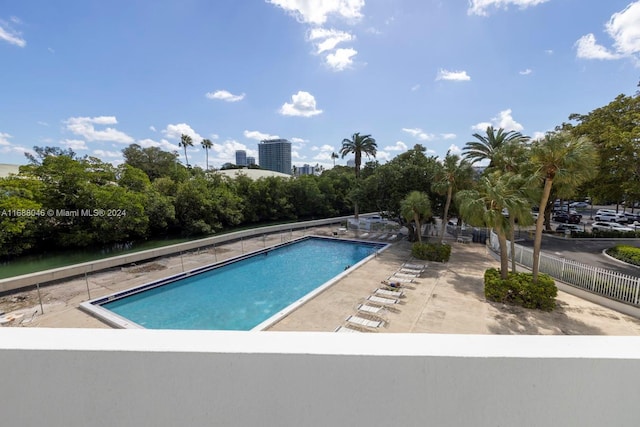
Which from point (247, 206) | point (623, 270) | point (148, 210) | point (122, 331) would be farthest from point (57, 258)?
point (623, 270)

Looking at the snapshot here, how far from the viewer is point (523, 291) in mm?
9344

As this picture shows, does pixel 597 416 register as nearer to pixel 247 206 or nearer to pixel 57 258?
pixel 57 258

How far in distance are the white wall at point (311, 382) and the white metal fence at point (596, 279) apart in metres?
11.3

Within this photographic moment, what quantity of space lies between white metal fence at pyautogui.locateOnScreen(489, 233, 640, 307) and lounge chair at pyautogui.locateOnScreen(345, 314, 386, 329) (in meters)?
7.71

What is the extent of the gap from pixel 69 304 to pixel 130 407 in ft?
40.5

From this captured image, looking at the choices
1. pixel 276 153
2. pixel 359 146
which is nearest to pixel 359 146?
pixel 359 146

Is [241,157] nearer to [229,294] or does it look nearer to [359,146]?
[359,146]

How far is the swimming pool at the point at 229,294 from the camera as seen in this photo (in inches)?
392

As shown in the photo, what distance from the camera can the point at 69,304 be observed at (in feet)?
32.9

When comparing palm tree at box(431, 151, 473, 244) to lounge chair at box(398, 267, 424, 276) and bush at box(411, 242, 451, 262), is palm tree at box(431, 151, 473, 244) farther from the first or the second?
lounge chair at box(398, 267, 424, 276)

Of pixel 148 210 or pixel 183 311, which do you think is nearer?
pixel 183 311

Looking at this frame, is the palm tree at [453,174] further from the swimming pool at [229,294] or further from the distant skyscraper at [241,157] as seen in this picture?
the distant skyscraper at [241,157]

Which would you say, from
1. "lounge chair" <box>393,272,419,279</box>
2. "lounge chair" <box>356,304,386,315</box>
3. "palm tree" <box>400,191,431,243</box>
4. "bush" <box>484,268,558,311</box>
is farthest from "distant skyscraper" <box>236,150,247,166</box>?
"bush" <box>484,268,558,311</box>

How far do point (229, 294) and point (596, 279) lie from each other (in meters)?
14.0
